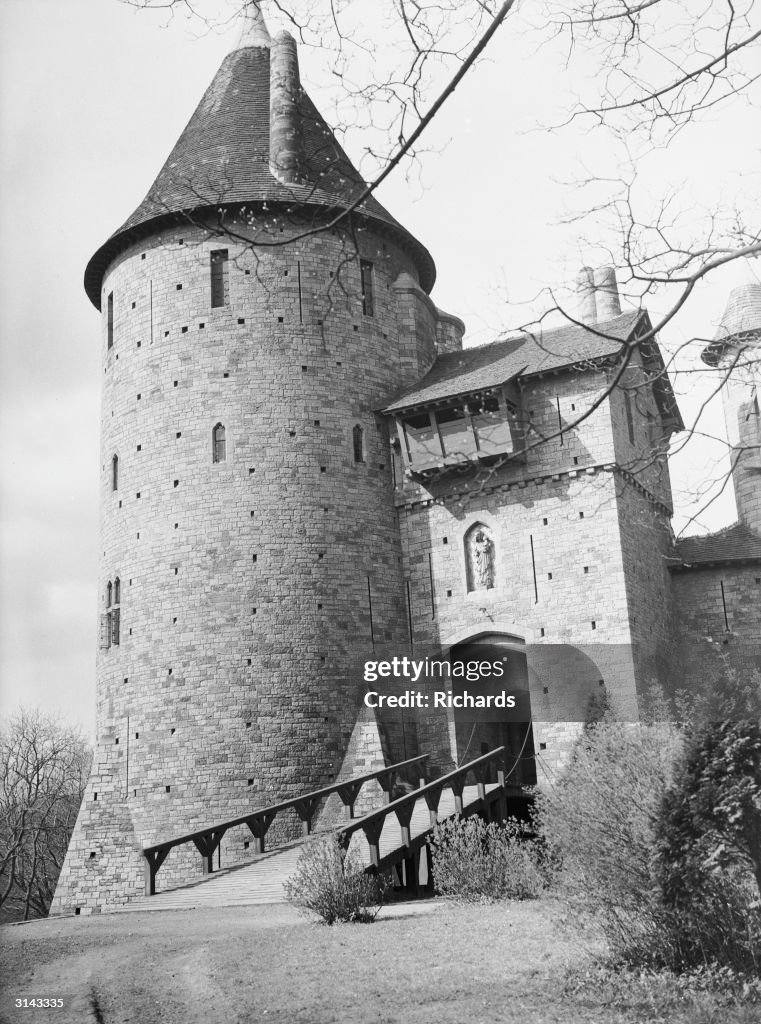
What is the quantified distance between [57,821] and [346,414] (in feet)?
86.9

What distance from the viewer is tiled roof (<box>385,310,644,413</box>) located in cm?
2433

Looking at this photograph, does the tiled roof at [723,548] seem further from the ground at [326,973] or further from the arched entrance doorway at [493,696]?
the ground at [326,973]

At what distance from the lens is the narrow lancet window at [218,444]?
24781 millimetres

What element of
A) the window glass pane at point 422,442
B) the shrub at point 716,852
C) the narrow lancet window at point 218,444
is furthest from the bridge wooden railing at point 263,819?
the shrub at point 716,852

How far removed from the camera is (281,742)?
2295 centimetres

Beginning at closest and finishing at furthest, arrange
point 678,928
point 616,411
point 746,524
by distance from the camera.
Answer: point 678,928
point 616,411
point 746,524

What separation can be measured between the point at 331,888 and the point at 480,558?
12.1 meters

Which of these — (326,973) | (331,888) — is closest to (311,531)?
(331,888)

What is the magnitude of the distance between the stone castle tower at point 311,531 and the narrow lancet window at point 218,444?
67 millimetres

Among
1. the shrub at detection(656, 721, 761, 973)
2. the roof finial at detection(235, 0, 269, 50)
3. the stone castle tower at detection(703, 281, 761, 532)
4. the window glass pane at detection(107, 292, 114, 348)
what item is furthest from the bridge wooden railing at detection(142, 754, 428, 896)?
the roof finial at detection(235, 0, 269, 50)

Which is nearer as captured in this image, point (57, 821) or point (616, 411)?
point (616, 411)

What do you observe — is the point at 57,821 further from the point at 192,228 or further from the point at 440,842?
the point at 440,842

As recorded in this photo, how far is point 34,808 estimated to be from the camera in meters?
42.4

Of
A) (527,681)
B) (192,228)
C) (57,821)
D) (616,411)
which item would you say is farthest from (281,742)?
(57,821)
